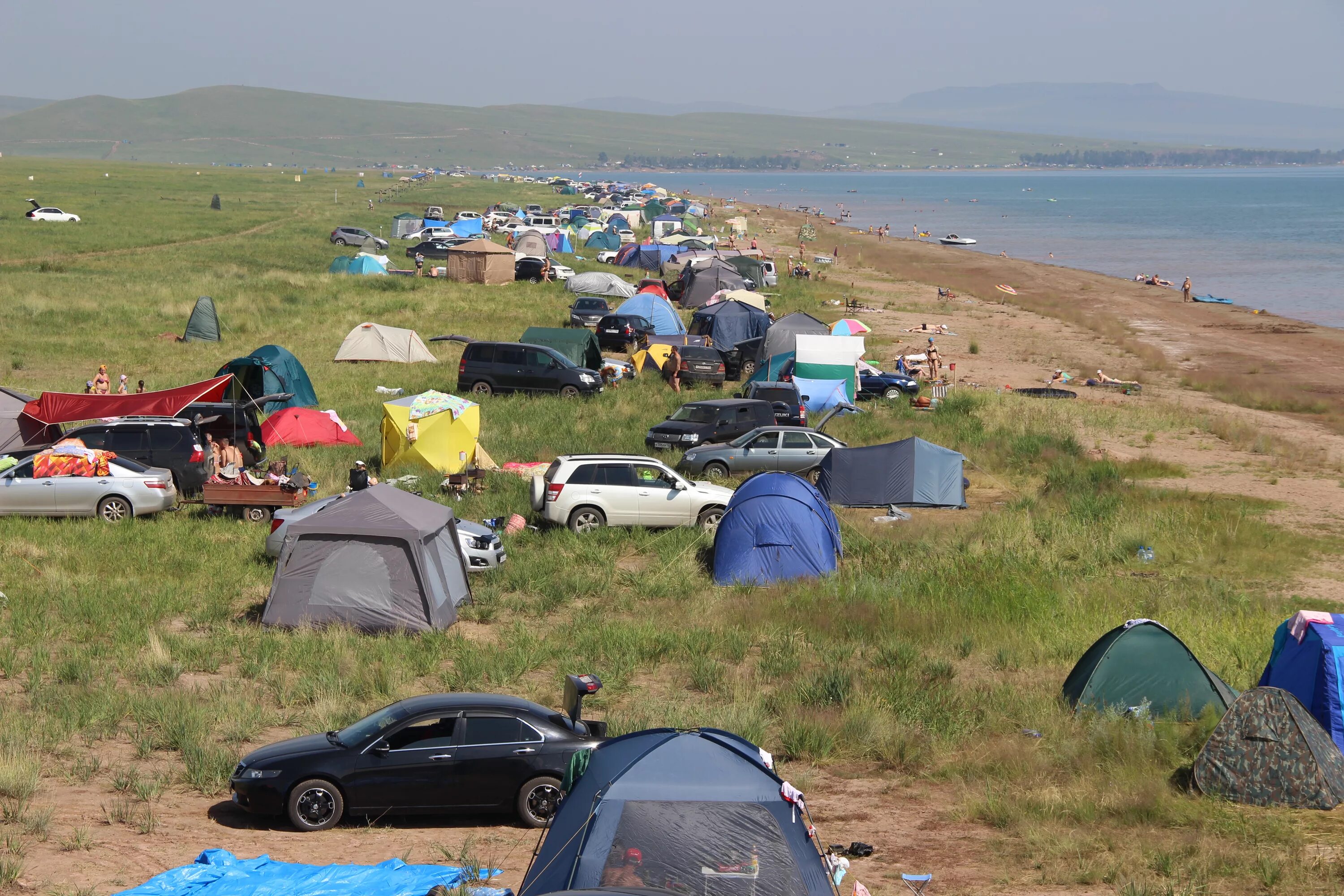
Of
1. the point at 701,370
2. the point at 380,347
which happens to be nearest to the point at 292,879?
the point at 701,370

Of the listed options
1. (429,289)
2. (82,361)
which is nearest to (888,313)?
(429,289)

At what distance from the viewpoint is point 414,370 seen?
32.9 m

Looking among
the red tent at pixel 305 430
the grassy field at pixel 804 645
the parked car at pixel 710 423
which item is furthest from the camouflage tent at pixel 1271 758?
the red tent at pixel 305 430

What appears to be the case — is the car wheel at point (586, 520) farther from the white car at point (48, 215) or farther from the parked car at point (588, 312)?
the white car at point (48, 215)

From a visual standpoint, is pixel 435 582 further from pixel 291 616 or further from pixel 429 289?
pixel 429 289

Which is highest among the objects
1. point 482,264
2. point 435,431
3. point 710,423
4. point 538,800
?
point 482,264

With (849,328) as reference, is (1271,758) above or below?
below

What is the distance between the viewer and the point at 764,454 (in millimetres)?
23469

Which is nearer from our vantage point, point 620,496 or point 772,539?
point 772,539

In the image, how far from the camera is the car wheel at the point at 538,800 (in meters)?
10.3

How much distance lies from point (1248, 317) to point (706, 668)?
5091cm

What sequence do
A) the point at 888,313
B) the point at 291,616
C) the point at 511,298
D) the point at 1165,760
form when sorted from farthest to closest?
1. the point at 888,313
2. the point at 511,298
3. the point at 291,616
4. the point at 1165,760

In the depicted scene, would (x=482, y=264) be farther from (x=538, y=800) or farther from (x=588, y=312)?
(x=538, y=800)

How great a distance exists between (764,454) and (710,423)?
2117 mm
